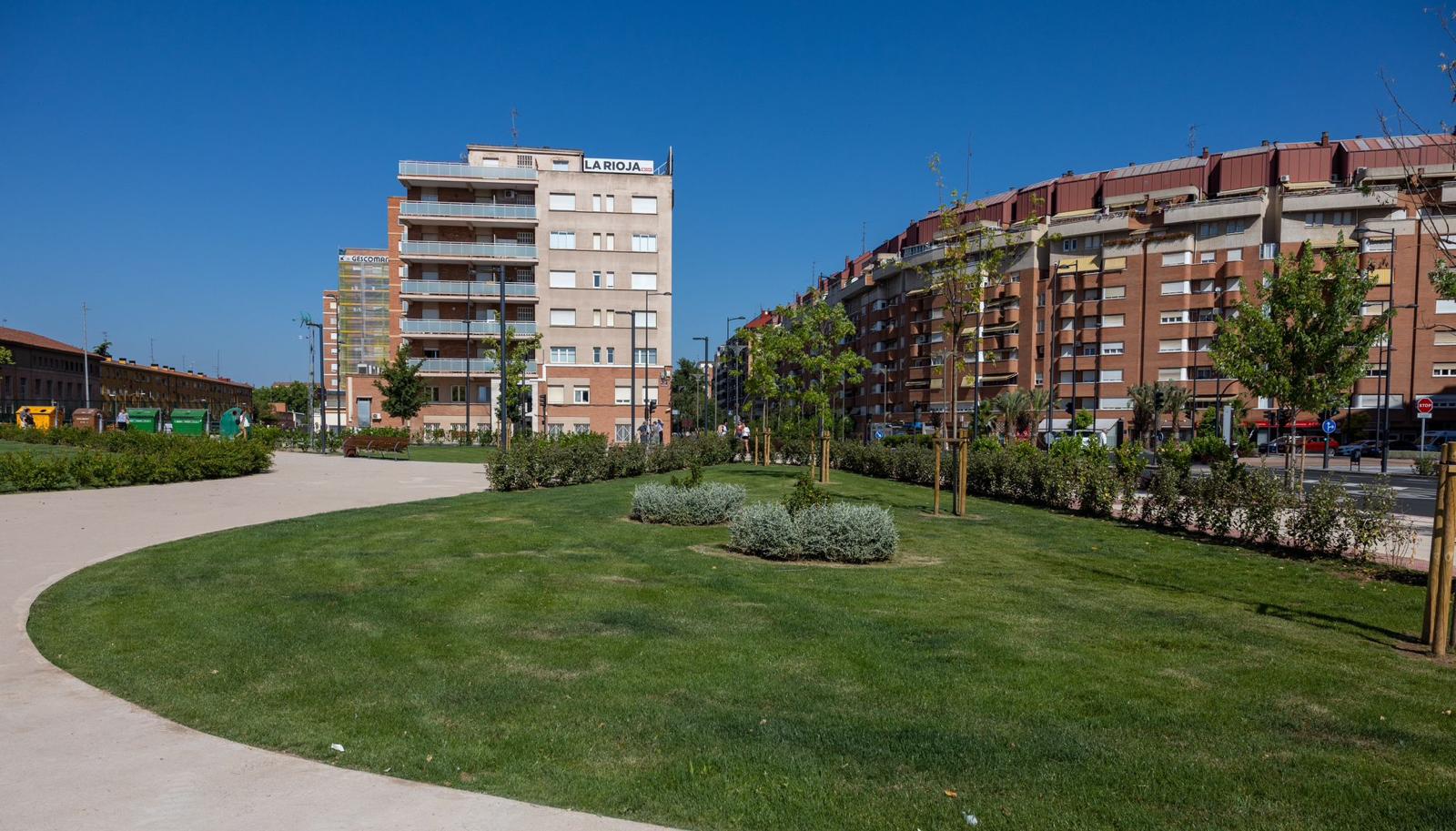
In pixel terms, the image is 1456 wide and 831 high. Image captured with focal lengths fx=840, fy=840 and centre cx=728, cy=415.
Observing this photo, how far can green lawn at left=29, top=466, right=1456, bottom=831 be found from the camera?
11.9ft

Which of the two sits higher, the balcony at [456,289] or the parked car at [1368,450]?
the balcony at [456,289]

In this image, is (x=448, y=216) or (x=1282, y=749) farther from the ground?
(x=448, y=216)

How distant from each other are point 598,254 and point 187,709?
5828cm

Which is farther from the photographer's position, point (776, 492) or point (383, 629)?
point (776, 492)

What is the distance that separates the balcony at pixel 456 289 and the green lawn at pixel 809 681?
52073 mm

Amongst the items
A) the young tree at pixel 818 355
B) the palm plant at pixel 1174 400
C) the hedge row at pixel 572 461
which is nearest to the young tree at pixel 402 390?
the hedge row at pixel 572 461

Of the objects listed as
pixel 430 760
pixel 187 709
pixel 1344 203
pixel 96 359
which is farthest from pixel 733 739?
pixel 96 359

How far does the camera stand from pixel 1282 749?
13.4 feet

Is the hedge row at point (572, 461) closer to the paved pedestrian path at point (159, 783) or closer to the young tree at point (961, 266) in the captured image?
the young tree at point (961, 266)

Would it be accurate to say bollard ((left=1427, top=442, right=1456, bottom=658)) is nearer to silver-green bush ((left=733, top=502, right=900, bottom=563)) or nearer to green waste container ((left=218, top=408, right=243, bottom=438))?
silver-green bush ((left=733, top=502, right=900, bottom=563))

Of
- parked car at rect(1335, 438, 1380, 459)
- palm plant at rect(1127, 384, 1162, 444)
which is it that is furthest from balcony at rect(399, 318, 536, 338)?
parked car at rect(1335, 438, 1380, 459)

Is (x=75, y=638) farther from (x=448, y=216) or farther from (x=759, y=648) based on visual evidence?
(x=448, y=216)

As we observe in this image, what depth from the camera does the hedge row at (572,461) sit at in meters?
19.8

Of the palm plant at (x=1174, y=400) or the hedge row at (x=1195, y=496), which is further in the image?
the palm plant at (x=1174, y=400)
